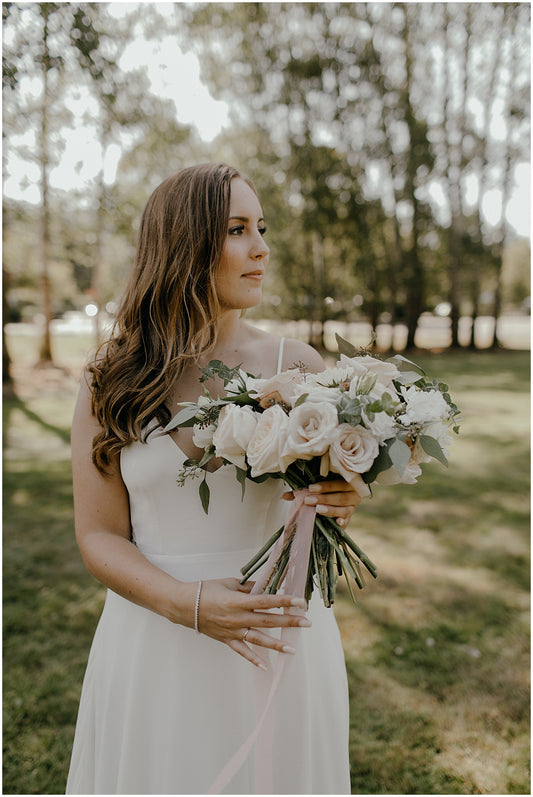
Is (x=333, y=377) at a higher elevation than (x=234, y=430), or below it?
higher

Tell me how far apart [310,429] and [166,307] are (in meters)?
0.97

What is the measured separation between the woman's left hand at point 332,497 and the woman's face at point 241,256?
2.67 ft

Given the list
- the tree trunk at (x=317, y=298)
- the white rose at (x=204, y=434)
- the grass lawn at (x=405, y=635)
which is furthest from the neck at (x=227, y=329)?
the tree trunk at (x=317, y=298)

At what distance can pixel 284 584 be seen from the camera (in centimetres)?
176

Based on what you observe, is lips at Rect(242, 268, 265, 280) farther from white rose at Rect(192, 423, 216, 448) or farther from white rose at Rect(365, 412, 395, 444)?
white rose at Rect(365, 412, 395, 444)

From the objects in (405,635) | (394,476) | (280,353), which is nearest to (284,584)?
(394,476)

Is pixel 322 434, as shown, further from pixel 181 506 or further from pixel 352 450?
pixel 181 506

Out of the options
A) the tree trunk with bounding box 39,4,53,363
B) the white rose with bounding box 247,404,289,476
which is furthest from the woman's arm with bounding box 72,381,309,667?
the tree trunk with bounding box 39,4,53,363

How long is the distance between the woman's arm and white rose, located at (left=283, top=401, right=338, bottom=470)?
0.43m

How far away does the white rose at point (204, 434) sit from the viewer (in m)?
1.71

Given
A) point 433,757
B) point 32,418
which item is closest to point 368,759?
point 433,757

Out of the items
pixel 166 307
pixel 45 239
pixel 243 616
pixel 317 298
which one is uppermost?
pixel 45 239

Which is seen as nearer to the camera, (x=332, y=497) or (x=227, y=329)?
(x=332, y=497)

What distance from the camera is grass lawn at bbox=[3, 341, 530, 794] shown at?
323 cm
